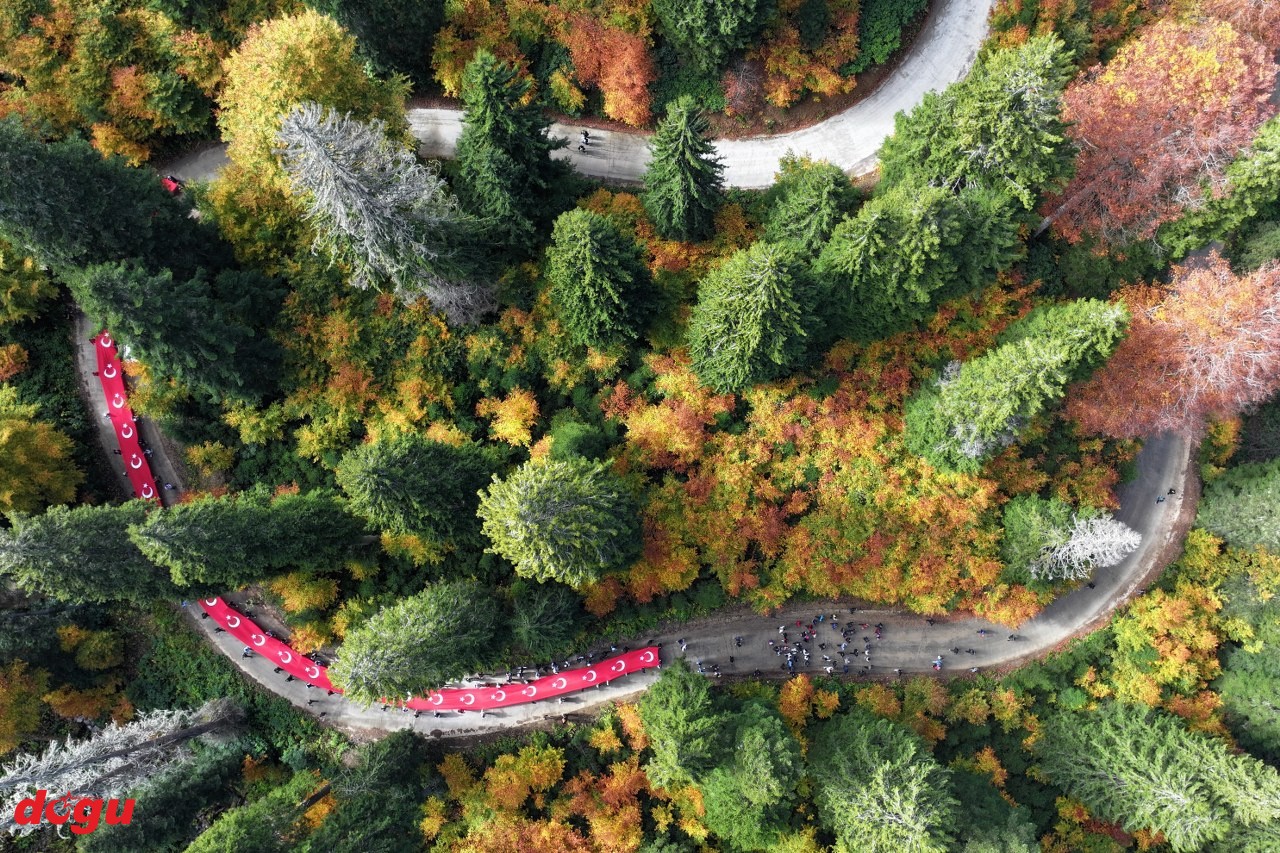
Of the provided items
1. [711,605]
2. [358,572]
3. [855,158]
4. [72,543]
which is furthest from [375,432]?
[855,158]

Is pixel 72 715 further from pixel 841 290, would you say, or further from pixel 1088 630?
pixel 1088 630

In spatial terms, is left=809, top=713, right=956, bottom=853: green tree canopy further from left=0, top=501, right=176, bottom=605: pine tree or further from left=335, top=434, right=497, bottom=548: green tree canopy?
left=0, top=501, right=176, bottom=605: pine tree

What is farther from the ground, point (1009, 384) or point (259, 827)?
point (1009, 384)

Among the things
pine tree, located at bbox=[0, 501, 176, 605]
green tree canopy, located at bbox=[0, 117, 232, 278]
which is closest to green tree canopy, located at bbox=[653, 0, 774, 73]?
green tree canopy, located at bbox=[0, 117, 232, 278]

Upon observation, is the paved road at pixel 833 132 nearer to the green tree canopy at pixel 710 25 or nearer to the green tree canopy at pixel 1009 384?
the green tree canopy at pixel 710 25

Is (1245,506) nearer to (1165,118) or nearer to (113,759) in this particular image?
(1165,118)

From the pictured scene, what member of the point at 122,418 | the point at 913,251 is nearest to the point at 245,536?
the point at 122,418
